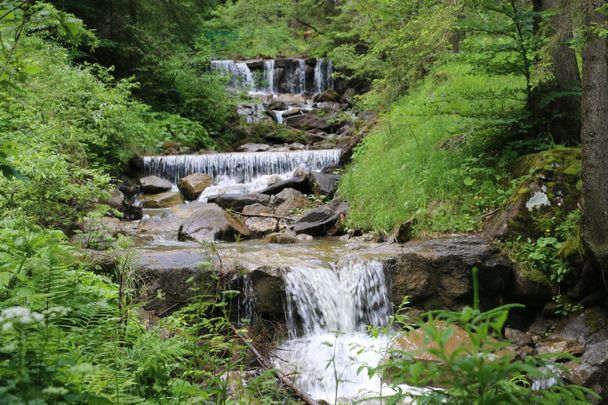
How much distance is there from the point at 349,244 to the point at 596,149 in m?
4.49

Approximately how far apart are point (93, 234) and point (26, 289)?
15.5 ft

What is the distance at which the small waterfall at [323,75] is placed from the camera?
26.5 meters

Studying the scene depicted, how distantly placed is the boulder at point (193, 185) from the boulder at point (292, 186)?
1.90m

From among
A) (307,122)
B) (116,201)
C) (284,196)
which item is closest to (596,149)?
(284,196)

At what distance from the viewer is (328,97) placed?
24391 millimetres

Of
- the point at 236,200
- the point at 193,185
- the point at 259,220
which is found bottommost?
the point at 259,220

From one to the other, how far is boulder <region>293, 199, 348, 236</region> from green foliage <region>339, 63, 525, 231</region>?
392 millimetres

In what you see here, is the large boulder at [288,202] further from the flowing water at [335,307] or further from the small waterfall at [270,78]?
the small waterfall at [270,78]

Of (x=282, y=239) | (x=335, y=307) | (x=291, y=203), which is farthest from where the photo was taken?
(x=291, y=203)

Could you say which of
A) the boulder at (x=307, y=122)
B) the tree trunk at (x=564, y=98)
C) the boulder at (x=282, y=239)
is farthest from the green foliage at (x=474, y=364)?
the boulder at (x=307, y=122)

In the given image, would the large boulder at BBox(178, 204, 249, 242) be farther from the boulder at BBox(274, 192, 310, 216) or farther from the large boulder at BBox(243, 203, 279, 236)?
the boulder at BBox(274, 192, 310, 216)

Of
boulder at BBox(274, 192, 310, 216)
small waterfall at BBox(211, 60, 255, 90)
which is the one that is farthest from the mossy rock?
small waterfall at BBox(211, 60, 255, 90)

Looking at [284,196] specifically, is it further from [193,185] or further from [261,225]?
[193,185]

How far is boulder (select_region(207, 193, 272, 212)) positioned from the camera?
1255 centimetres
